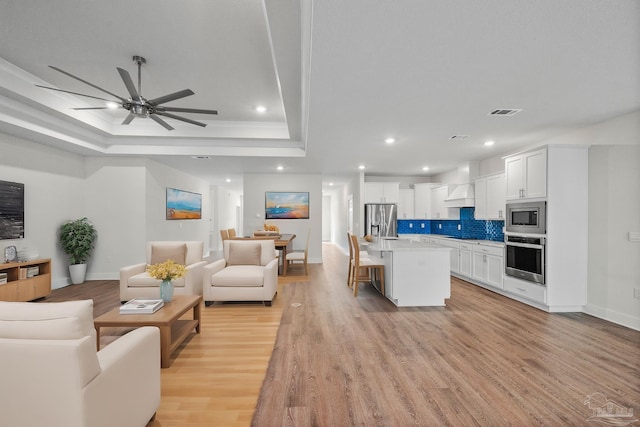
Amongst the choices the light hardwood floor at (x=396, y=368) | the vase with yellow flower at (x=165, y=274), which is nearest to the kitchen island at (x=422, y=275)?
the light hardwood floor at (x=396, y=368)

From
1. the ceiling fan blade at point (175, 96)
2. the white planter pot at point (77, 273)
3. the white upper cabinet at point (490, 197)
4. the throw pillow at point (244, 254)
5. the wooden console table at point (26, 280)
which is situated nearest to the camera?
the ceiling fan blade at point (175, 96)

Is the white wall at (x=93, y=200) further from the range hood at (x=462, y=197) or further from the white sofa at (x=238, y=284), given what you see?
the range hood at (x=462, y=197)

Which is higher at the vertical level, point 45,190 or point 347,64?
point 347,64

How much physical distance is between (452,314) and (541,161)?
8.00 feet

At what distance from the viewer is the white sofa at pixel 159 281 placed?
3998 mm

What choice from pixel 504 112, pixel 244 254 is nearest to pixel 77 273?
pixel 244 254

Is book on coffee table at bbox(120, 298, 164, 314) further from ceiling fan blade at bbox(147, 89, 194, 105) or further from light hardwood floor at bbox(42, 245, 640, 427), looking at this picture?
ceiling fan blade at bbox(147, 89, 194, 105)

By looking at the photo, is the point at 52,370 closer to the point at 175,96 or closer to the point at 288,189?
the point at 175,96

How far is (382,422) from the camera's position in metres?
1.80

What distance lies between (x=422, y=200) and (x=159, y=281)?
631cm

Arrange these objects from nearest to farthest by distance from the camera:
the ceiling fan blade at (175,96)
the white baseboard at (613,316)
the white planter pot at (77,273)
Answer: the ceiling fan blade at (175,96), the white baseboard at (613,316), the white planter pot at (77,273)

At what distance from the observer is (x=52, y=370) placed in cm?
119

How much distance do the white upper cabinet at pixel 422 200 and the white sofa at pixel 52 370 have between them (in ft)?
24.0

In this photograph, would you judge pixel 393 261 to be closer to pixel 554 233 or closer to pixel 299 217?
pixel 554 233
